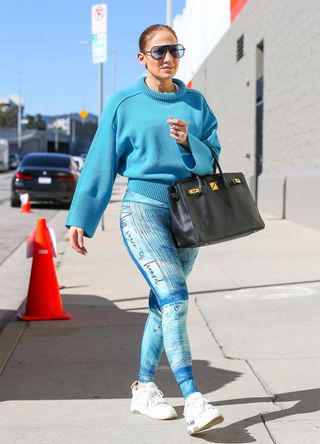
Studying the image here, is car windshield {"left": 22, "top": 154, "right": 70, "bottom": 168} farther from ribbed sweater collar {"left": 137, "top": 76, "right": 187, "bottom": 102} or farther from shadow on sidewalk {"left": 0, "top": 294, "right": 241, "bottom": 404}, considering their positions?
ribbed sweater collar {"left": 137, "top": 76, "right": 187, "bottom": 102}

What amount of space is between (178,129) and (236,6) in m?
19.5

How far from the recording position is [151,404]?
3947 millimetres

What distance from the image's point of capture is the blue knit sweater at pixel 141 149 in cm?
379

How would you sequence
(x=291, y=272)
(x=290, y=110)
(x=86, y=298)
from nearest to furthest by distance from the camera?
(x=86, y=298)
(x=291, y=272)
(x=290, y=110)

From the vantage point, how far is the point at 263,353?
211 inches

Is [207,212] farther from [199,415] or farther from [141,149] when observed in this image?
[199,415]

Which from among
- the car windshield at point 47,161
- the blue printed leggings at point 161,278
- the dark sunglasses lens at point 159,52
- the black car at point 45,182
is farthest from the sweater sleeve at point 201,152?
the car windshield at point 47,161

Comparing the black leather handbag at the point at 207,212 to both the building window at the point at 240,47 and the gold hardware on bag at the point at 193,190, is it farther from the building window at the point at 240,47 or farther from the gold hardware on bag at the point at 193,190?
the building window at the point at 240,47

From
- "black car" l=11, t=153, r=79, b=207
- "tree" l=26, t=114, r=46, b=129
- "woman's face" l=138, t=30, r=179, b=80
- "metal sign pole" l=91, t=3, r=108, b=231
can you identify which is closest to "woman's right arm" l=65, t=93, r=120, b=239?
"woman's face" l=138, t=30, r=179, b=80

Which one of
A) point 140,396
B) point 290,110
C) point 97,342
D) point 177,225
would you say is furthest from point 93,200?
point 290,110

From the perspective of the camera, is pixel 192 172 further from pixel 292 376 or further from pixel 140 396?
pixel 292 376

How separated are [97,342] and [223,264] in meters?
4.39

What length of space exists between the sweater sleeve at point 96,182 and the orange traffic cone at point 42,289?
287cm

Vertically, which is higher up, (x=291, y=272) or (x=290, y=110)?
(x=290, y=110)
